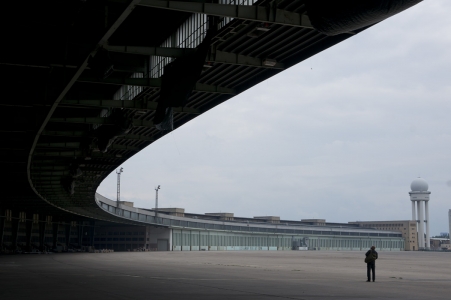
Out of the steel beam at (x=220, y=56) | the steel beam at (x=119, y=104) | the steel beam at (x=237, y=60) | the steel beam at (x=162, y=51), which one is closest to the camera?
the steel beam at (x=162, y=51)

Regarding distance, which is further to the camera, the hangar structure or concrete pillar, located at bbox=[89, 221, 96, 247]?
concrete pillar, located at bbox=[89, 221, 96, 247]

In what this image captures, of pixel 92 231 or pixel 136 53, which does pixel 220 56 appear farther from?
pixel 92 231

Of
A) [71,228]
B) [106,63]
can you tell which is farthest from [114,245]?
[106,63]

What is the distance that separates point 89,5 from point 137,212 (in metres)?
101

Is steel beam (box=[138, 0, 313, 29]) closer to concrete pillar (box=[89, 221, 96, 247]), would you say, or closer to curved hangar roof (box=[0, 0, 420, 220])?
curved hangar roof (box=[0, 0, 420, 220])

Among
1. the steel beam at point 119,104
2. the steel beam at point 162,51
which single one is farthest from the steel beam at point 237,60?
the steel beam at point 119,104

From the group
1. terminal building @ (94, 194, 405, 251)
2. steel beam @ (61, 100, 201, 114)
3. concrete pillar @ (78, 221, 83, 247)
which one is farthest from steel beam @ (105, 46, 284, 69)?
concrete pillar @ (78, 221, 83, 247)

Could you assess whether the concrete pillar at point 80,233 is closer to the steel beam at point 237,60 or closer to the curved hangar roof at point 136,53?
the curved hangar roof at point 136,53

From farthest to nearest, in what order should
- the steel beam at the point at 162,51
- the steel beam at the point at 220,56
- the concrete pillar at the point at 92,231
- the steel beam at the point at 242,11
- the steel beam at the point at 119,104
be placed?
1. the concrete pillar at the point at 92,231
2. the steel beam at the point at 119,104
3. the steel beam at the point at 220,56
4. the steel beam at the point at 162,51
5. the steel beam at the point at 242,11

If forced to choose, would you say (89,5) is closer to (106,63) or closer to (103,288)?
(106,63)

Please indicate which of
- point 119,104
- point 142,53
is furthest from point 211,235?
point 142,53

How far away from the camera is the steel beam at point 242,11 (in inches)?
648

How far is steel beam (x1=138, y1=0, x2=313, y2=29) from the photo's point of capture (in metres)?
16.5

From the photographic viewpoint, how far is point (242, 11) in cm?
1727
